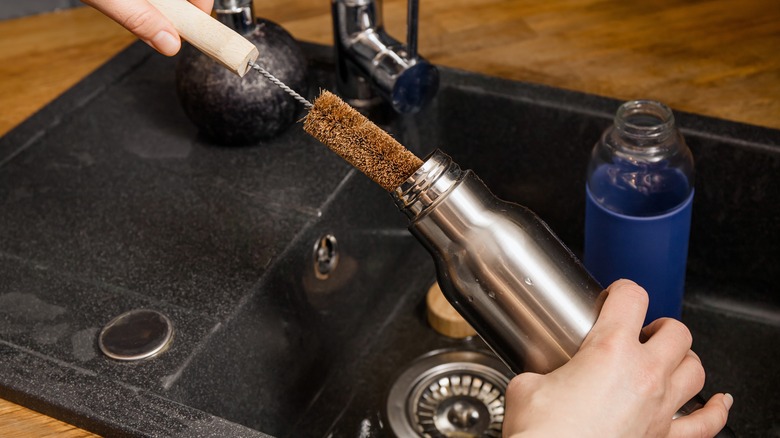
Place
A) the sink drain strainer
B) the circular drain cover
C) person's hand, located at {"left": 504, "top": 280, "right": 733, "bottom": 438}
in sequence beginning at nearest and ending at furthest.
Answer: person's hand, located at {"left": 504, "top": 280, "right": 733, "bottom": 438} < the circular drain cover < the sink drain strainer

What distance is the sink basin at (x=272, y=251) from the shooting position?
2.58ft

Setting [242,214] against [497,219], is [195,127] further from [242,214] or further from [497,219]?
[497,219]

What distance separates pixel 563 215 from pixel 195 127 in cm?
43

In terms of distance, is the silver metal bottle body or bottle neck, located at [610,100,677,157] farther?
bottle neck, located at [610,100,677,157]

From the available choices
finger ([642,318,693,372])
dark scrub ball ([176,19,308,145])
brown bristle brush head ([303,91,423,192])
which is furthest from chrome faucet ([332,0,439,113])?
finger ([642,318,693,372])

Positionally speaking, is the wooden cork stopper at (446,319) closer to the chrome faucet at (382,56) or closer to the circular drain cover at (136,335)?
the chrome faucet at (382,56)

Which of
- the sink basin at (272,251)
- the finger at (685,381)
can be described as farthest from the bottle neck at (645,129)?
the finger at (685,381)

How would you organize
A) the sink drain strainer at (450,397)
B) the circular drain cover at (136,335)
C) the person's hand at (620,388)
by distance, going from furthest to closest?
the sink drain strainer at (450,397), the circular drain cover at (136,335), the person's hand at (620,388)

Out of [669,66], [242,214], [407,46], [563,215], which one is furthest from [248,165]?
[669,66]

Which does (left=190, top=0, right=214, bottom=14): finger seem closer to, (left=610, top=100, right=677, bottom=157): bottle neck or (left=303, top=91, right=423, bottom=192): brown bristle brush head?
(left=303, top=91, right=423, bottom=192): brown bristle brush head

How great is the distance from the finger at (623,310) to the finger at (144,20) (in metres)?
0.38

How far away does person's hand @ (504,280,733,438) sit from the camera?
1.96 feet

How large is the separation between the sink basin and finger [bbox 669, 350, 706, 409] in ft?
0.76

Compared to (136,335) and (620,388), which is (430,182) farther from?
(136,335)
